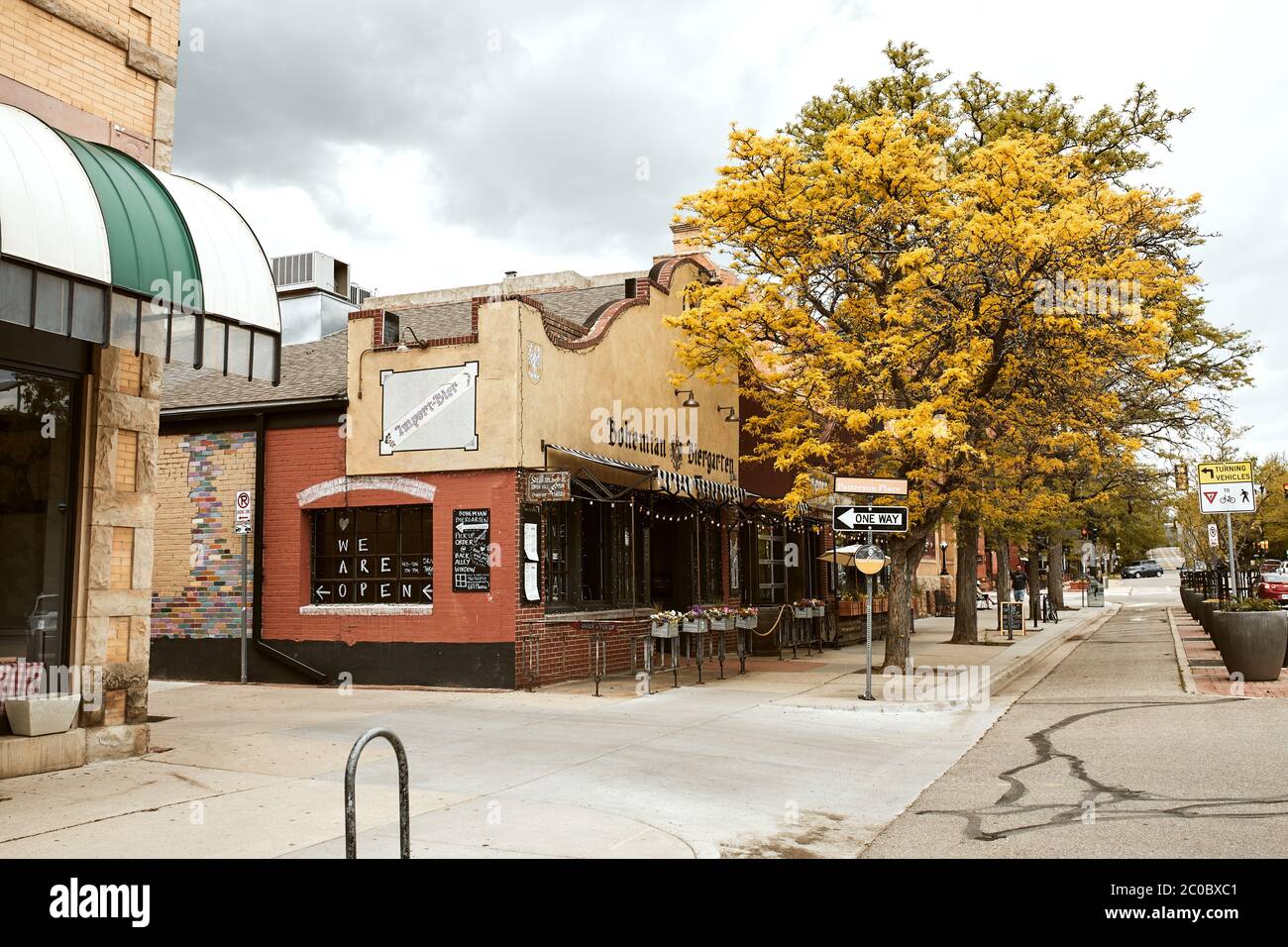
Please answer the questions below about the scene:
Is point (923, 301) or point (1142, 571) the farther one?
point (1142, 571)

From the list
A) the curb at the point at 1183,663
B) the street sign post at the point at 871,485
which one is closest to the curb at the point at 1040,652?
the curb at the point at 1183,663

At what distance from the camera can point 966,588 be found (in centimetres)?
2553

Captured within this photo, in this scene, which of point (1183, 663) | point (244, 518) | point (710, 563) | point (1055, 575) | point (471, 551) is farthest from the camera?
point (1055, 575)


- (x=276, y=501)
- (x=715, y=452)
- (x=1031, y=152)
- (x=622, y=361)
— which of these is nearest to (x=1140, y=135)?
(x=1031, y=152)

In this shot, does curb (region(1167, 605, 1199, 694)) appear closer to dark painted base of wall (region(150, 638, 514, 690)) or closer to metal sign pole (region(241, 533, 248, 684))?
dark painted base of wall (region(150, 638, 514, 690))

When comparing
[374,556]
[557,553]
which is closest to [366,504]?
[374,556]

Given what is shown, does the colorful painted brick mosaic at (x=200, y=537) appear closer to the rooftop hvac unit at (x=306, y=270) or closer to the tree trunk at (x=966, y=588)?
the rooftop hvac unit at (x=306, y=270)

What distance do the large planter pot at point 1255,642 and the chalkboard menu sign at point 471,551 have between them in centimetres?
1067

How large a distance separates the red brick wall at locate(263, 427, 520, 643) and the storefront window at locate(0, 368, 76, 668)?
6.40 meters

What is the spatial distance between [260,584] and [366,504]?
224cm

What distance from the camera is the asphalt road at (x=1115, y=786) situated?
21.9 ft

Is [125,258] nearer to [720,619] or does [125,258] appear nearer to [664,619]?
[664,619]

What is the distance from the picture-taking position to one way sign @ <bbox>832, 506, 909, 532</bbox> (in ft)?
48.3

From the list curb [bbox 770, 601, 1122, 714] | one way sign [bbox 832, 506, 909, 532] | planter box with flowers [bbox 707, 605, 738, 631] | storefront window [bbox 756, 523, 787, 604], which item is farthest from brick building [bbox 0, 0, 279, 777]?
storefront window [bbox 756, 523, 787, 604]
